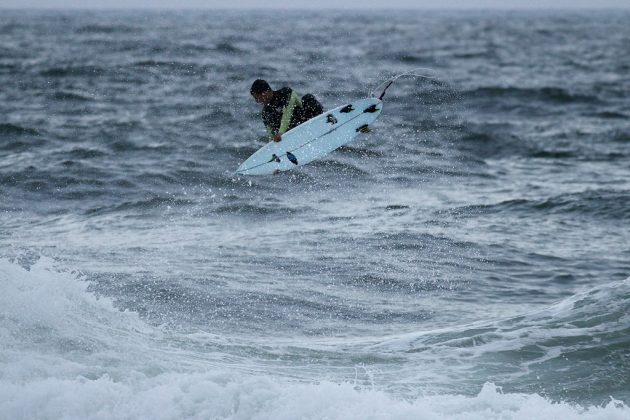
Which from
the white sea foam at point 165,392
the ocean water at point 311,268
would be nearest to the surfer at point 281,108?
the ocean water at point 311,268

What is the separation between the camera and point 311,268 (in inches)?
511

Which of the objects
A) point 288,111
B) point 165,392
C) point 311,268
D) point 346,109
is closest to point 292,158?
point 288,111

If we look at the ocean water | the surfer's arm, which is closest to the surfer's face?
the surfer's arm

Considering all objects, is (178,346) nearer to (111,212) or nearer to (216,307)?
(216,307)

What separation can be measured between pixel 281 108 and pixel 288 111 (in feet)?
0.38

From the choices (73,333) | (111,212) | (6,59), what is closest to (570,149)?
(111,212)

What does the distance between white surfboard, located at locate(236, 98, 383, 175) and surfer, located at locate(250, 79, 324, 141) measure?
0.50ft

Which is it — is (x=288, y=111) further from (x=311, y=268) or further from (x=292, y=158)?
(x=311, y=268)

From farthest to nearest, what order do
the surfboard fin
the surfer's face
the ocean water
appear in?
the surfboard fin, the surfer's face, the ocean water

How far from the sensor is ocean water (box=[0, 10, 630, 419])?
863 centimetres

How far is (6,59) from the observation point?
1651 inches

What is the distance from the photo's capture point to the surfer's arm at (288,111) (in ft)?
41.2

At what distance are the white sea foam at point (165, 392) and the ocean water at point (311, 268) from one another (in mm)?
23

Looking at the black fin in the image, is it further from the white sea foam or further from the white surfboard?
the white sea foam
